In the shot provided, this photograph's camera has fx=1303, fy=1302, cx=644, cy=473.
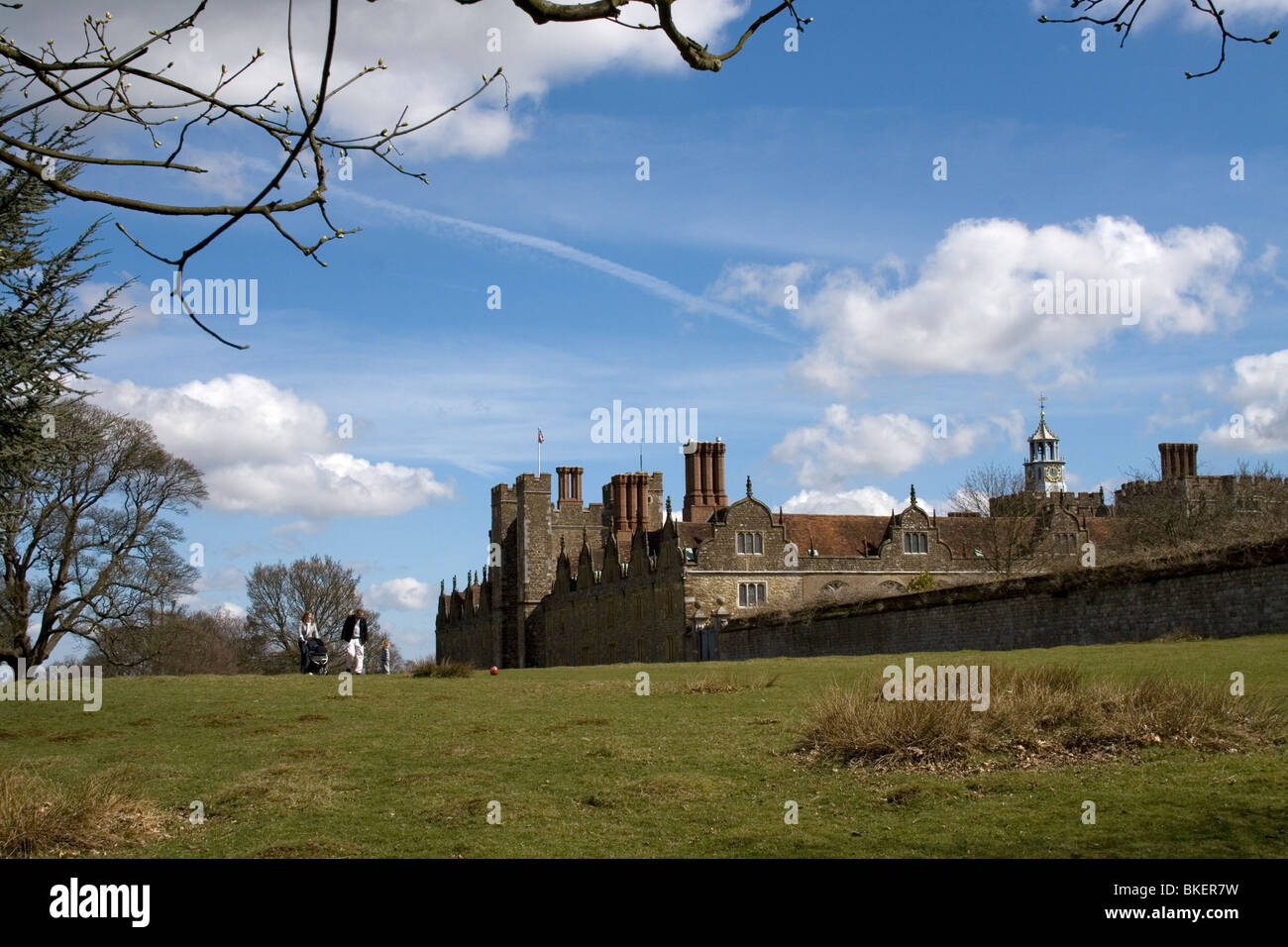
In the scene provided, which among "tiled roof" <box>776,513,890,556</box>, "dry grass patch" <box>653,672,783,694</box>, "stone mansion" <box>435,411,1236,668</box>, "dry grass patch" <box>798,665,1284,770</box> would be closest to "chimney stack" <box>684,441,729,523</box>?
"stone mansion" <box>435,411,1236,668</box>

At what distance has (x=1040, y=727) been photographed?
12.6m

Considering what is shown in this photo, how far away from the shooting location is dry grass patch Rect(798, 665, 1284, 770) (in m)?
11.7

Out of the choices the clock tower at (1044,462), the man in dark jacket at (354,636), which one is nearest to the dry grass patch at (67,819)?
the man in dark jacket at (354,636)

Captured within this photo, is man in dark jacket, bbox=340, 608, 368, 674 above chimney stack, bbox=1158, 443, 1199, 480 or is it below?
below

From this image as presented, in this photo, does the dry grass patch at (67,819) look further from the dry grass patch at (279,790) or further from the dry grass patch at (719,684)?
the dry grass patch at (719,684)

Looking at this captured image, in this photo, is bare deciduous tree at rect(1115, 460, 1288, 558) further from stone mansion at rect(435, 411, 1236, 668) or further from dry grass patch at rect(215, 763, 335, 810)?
dry grass patch at rect(215, 763, 335, 810)

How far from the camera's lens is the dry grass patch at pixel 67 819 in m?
10.2

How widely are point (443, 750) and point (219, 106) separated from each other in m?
9.64

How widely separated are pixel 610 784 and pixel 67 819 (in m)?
4.56

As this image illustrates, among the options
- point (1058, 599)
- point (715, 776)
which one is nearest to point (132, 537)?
point (1058, 599)

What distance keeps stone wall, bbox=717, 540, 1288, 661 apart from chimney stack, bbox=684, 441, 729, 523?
24.0 metres

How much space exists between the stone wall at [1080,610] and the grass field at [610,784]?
7.29 metres

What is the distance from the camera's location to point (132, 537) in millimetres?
42125
